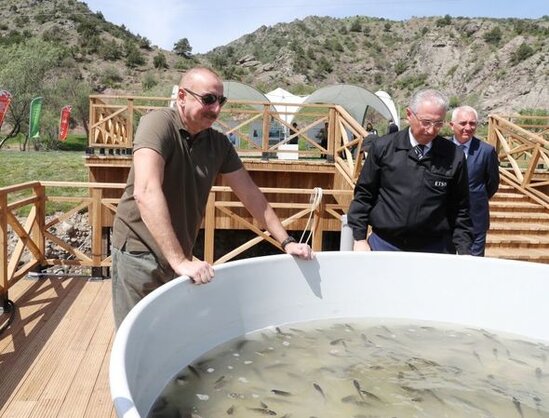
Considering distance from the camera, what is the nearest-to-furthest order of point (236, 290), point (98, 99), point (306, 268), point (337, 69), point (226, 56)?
point (236, 290)
point (306, 268)
point (98, 99)
point (337, 69)
point (226, 56)

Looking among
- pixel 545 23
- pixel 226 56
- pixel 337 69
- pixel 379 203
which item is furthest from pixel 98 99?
pixel 545 23

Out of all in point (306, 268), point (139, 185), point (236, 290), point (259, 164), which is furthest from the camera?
point (259, 164)

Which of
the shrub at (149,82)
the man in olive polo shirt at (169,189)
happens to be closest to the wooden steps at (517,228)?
the man in olive polo shirt at (169,189)

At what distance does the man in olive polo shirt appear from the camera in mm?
1706

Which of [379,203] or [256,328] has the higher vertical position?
[379,203]

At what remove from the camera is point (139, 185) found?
5.58 feet

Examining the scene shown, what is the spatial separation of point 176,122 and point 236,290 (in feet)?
2.36

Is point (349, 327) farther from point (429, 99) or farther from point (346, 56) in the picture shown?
point (346, 56)

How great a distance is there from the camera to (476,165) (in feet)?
11.5

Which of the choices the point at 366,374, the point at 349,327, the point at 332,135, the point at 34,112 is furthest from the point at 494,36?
the point at 366,374

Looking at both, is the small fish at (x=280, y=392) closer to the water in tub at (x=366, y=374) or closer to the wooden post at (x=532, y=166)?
the water in tub at (x=366, y=374)

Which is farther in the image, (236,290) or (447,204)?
(447,204)

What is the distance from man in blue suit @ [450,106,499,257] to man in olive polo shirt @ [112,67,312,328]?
1904 millimetres

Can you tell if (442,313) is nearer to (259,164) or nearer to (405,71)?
(259,164)
